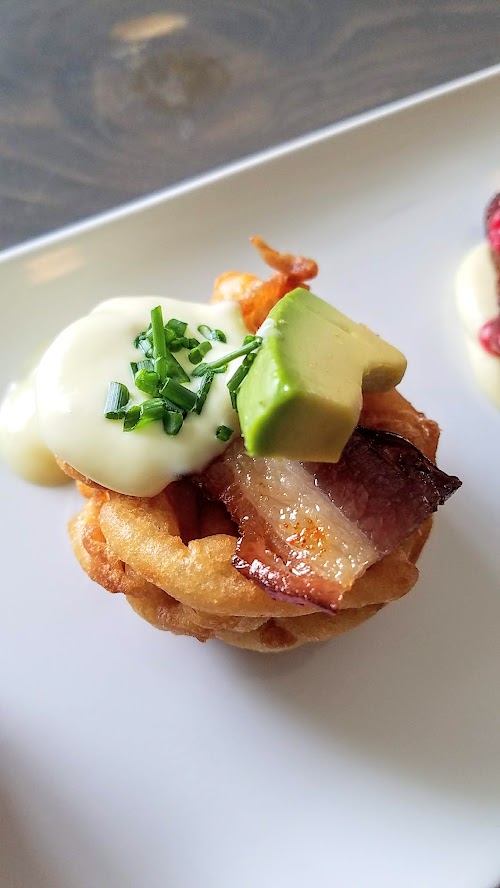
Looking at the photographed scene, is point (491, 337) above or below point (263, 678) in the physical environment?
above

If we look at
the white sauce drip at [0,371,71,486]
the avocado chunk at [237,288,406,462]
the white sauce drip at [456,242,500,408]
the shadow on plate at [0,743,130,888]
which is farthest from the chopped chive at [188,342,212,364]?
the shadow on plate at [0,743,130,888]

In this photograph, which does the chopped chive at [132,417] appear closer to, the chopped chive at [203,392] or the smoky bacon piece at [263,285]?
the chopped chive at [203,392]

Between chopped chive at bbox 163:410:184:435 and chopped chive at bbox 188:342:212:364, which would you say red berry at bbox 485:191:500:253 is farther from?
chopped chive at bbox 163:410:184:435

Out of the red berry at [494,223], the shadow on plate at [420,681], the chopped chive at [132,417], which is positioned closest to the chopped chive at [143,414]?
the chopped chive at [132,417]

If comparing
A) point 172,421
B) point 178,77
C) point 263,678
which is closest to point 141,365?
point 172,421

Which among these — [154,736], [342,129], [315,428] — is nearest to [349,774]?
[154,736]

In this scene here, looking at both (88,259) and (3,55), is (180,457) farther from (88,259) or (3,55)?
(3,55)

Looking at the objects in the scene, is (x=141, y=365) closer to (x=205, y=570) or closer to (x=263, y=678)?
(x=205, y=570)
